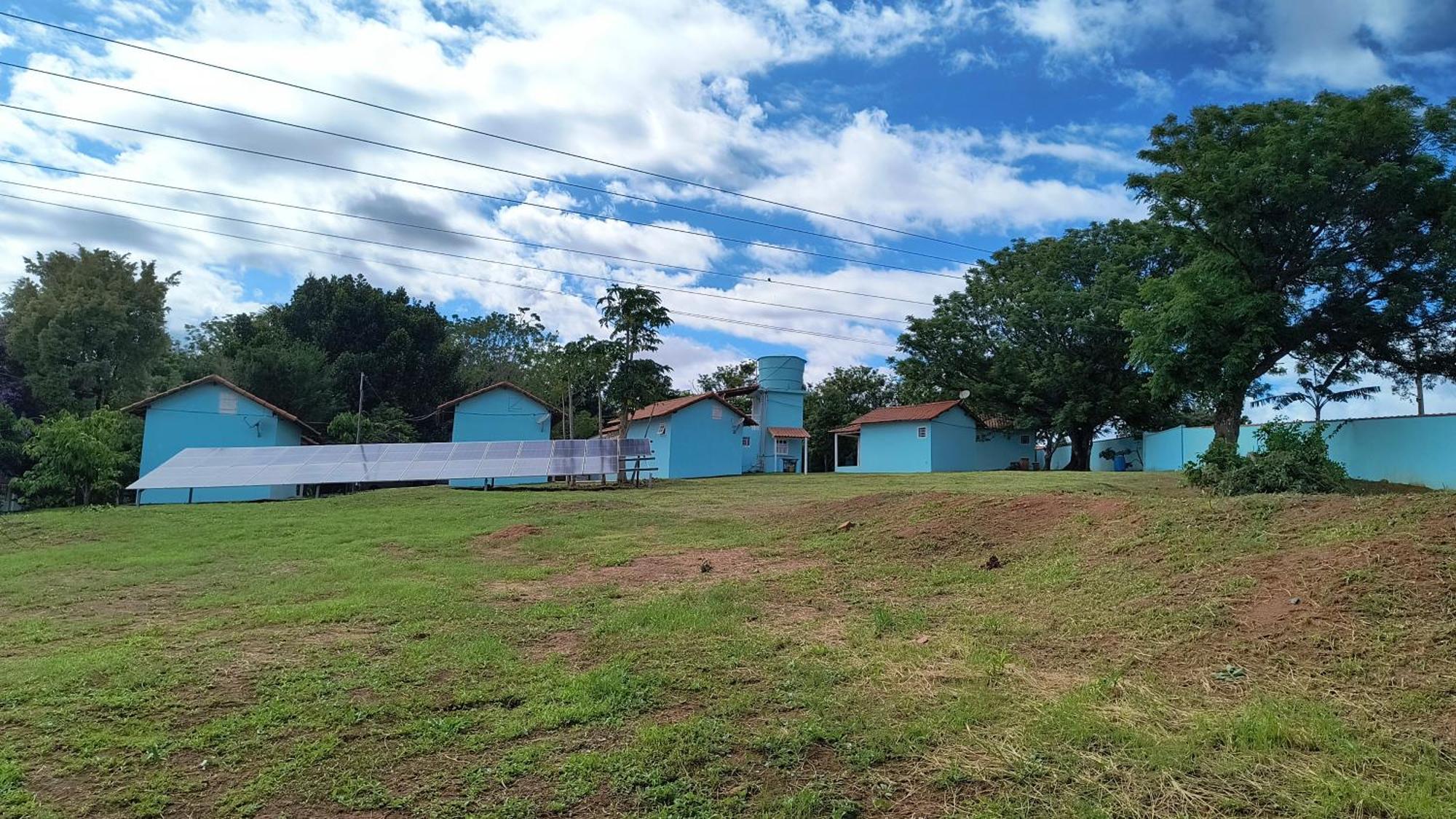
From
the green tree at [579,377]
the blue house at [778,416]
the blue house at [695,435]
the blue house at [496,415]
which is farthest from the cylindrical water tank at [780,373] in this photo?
the blue house at [496,415]

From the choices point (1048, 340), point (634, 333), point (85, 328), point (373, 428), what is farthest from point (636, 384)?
point (85, 328)

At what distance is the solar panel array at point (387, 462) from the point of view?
74.8 feet

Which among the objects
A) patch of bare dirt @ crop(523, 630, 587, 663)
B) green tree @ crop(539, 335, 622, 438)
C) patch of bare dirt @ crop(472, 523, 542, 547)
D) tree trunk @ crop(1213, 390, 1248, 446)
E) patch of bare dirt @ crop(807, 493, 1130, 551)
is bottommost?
patch of bare dirt @ crop(523, 630, 587, 663)

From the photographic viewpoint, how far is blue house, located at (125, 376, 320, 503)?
25438mm

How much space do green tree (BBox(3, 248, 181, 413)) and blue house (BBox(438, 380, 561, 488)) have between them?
505 inches

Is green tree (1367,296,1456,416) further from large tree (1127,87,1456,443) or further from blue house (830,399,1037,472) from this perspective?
blue house (830,399,1037,472)

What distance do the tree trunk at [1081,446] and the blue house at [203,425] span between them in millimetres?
32784

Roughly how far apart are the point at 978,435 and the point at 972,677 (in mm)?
33636

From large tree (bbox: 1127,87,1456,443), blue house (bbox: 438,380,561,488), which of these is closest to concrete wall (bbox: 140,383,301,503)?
blue house (bbox: 438,380,561,488)

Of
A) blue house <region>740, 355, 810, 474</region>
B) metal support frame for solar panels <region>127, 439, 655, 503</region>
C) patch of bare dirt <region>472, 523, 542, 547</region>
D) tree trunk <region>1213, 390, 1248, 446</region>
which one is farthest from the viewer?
blue house <region>740, 355, 810, 474</region>

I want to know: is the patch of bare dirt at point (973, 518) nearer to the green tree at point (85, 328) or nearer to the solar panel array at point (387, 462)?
the solar panel array at point (387, 462)

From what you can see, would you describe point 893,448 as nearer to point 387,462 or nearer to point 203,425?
point 387,462

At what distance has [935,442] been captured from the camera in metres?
33.8

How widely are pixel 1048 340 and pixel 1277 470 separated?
2340 centimetres
